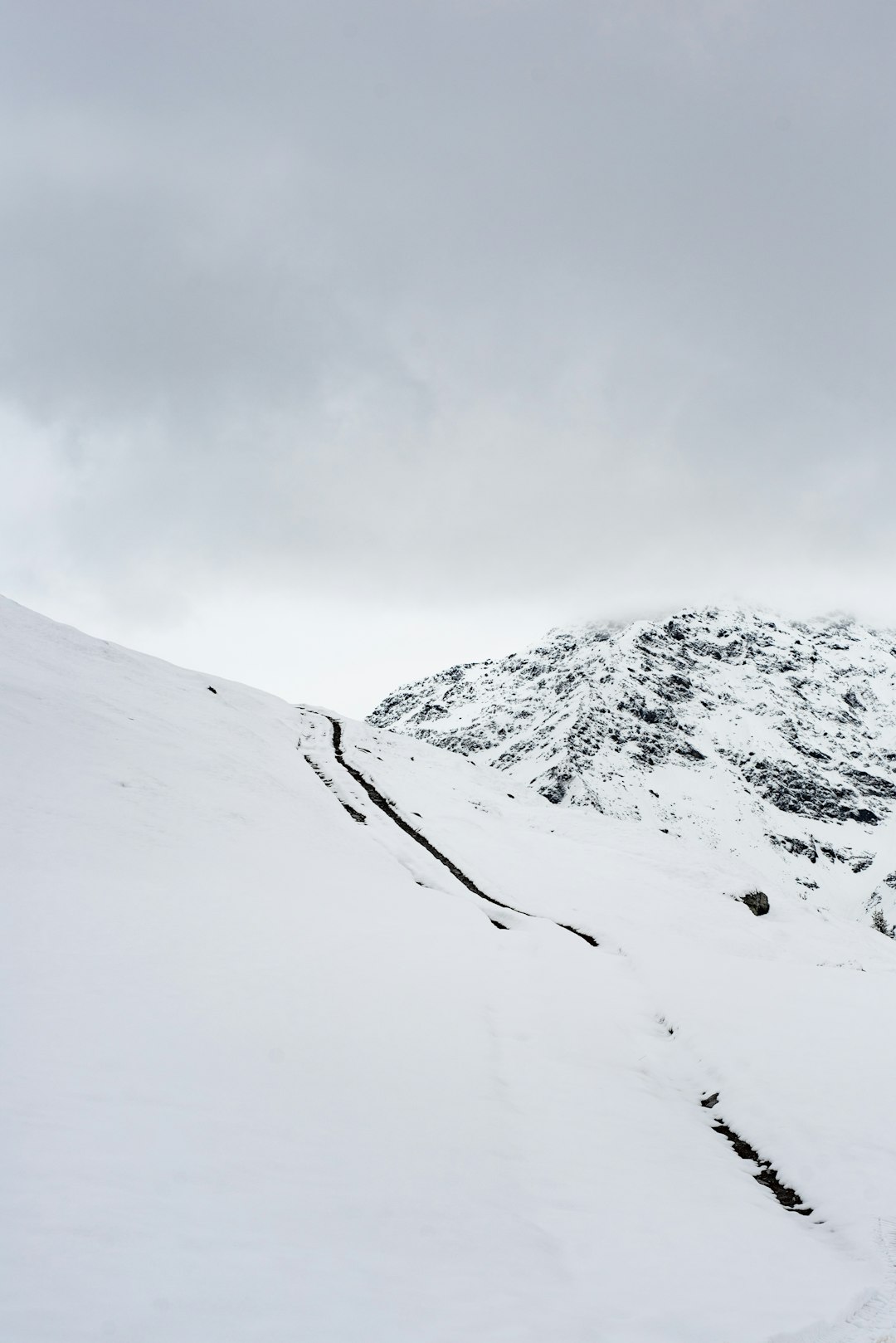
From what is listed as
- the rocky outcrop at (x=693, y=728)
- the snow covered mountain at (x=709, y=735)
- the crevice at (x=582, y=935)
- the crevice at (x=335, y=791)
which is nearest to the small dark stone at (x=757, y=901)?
the crevice at (x=582, y=935)

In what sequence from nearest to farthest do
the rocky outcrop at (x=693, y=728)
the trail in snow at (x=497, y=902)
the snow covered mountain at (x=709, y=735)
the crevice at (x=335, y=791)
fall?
the trail in snow at (x=497, y=902) → the crevice at (x=335, y=791) → the snow covered mountain at (x=709, y=735) → the rocky outcrop at (x=693, y=728)

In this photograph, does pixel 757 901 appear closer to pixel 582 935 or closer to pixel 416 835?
pixel 582 935

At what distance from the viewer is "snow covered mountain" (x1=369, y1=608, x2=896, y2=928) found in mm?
123438

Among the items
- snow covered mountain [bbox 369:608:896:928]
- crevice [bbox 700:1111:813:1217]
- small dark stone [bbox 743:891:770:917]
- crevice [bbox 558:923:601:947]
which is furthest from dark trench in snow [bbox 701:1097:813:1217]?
snow covered mountain [bbox 369:608:896:928]

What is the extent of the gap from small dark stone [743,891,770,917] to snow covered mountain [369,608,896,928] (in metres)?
86.3

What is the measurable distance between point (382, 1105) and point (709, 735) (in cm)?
16157

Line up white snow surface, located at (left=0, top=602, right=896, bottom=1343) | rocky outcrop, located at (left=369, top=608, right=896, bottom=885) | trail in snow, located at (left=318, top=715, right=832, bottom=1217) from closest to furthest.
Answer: white snow surface, located at (left=0, top=602, right=896, bottom=1343) < trail in snow, located at (left=318, top=715, right=832, bottom=1217) < rocky outcrop, located at (left=369, top=608, right=896, bottom=885)

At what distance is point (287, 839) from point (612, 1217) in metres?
14.6

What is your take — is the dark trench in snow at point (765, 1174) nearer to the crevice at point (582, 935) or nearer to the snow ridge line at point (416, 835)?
the crevice at point (582, 935)

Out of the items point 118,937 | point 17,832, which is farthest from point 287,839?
point 118,937

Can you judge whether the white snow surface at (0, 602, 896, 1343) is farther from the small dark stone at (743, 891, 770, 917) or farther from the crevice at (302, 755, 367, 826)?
the crevice at (302, 755, 367, 826)

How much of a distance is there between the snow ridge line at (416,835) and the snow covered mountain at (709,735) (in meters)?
90.5

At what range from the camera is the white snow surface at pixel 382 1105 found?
422 cm

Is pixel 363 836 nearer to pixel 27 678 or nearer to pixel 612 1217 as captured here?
pixel 27 678
